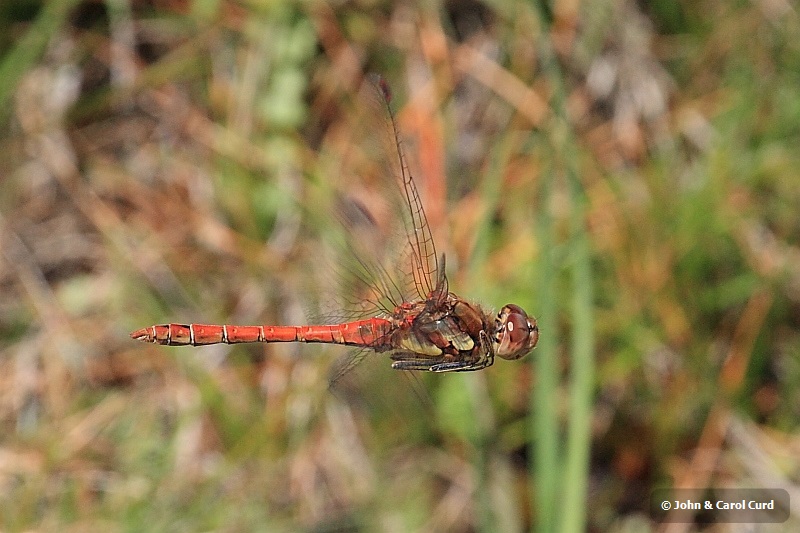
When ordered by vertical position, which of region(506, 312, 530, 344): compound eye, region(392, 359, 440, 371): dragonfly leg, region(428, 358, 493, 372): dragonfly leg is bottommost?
region(428, 358, 493, 372): dragonfly leg

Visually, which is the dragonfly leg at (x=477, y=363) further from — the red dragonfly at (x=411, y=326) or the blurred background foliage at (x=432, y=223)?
the blurred background foliage at (x=432, y=223)

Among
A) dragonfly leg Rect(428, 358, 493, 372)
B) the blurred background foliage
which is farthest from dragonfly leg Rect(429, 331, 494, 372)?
the blurred background foliage

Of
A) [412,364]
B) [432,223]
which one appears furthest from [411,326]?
[432,223]

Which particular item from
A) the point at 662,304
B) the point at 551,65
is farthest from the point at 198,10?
the point at 662,304

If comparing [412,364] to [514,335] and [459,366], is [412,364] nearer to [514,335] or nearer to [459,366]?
[459,366]

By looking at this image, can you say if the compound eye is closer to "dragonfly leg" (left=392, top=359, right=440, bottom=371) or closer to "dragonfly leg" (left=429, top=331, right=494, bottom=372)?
"dragonfly leg" (left=429, top=331, right=494, bottom=372)

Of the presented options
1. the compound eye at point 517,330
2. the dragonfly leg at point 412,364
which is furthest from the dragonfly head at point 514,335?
the dragonfly leg at point 412,364

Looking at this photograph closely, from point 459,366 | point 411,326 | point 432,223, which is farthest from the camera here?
point 432,223
